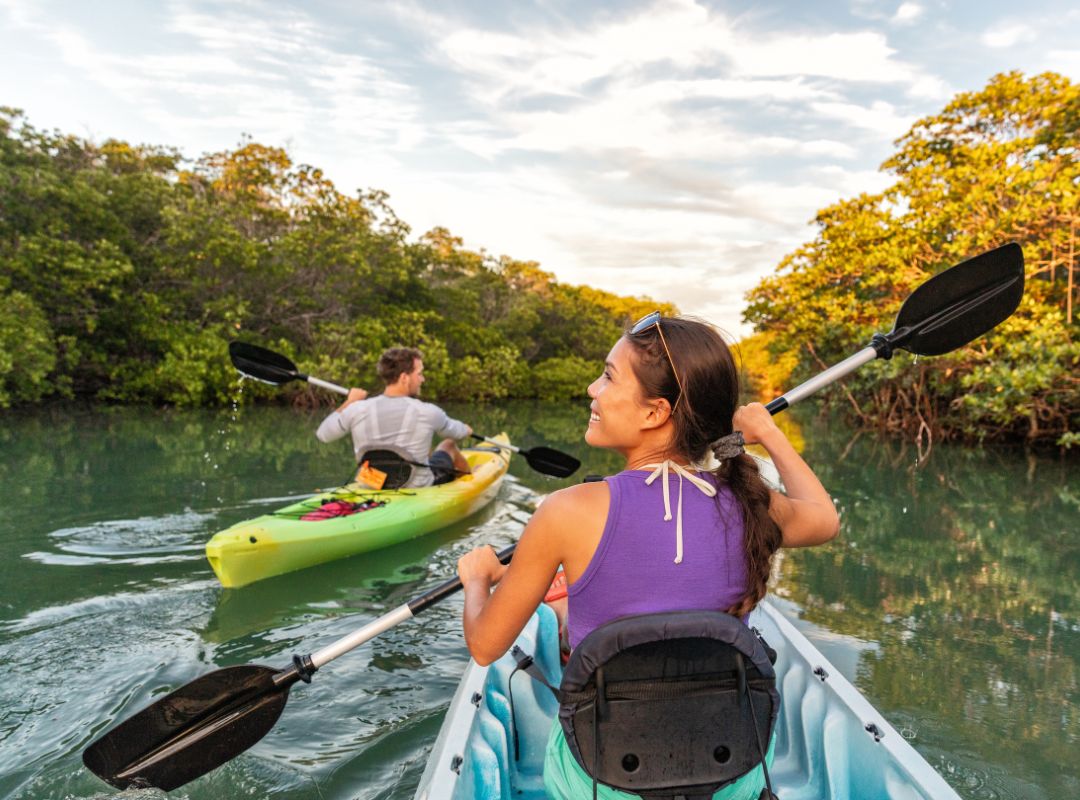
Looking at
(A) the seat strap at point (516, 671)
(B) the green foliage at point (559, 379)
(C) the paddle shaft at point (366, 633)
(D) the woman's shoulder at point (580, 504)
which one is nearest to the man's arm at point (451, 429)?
(A) the seat strap at point (516, 671)

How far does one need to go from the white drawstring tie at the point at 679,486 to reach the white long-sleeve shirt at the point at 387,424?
3904 mm

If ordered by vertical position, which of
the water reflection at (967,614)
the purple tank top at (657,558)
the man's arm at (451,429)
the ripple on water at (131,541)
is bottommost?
the ripple on water at (131,541)

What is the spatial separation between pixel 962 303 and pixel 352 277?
56.9 ft

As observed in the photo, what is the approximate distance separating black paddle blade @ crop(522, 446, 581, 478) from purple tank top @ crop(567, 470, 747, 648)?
10.5ft

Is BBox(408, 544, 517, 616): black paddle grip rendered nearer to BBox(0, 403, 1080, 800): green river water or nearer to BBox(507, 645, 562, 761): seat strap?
BBox(507, 645, 562, 761): seat strap

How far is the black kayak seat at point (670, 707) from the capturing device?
4.06 feet

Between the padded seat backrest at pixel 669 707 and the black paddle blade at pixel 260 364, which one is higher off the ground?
the black paddle blade at pixel 260 364

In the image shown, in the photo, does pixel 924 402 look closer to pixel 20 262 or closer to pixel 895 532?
pixel 895 532

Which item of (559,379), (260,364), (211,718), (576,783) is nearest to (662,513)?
(576,783)

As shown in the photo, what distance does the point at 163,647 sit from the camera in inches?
132

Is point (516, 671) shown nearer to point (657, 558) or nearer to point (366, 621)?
point (657, 558)

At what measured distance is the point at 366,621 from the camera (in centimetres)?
384

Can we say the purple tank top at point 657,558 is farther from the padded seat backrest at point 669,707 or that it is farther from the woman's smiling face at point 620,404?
the woman's smiling face at point 620,404

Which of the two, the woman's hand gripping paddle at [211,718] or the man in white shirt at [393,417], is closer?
the woman's hand gripping paddle at [211,718]
